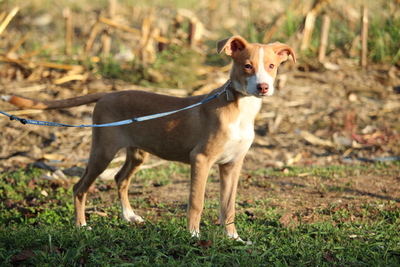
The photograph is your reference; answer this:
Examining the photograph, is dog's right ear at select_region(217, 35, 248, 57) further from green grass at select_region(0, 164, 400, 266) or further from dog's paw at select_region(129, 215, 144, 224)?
dog's paw at select_region(129, 215, 144, 224)

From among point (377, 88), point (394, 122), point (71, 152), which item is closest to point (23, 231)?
point (71, 152)

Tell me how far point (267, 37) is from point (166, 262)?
28.9 feet

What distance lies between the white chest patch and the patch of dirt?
1194mm

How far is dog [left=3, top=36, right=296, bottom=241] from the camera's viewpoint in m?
4.57

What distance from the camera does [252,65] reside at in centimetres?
446

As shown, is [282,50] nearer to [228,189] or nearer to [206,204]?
[228,189]

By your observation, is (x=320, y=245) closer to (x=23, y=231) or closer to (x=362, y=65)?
(x=23, y=231)

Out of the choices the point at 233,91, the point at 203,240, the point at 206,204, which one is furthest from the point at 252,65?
the point at 206,204

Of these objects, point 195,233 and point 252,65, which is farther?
point 195,233

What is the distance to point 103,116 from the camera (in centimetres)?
522

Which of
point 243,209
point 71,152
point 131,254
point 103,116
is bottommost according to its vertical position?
point 71,152

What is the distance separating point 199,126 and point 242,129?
421 mm

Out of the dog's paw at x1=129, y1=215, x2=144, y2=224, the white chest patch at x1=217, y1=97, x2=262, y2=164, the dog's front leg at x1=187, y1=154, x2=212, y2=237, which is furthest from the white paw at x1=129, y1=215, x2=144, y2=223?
the white chest patch at x1=217, y1=97, x2=262, y2=164

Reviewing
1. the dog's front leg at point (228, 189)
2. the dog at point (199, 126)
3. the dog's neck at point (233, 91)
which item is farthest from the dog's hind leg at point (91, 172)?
the dog's neck at point (233, 91)
